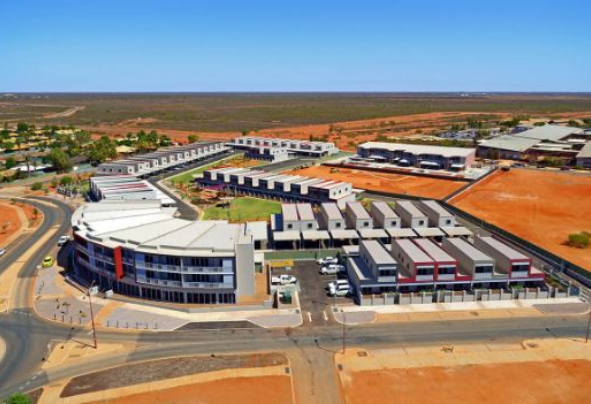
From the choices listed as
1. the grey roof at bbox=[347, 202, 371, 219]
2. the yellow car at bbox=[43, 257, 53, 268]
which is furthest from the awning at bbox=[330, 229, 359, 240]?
the yellow car at bbox=[43, 257, 53, 268]

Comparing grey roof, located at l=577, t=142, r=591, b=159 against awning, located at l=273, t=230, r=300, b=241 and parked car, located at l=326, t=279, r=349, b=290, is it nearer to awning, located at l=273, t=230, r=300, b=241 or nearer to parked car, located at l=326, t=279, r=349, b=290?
awning, located at l=273, t=230, r=300, b=241

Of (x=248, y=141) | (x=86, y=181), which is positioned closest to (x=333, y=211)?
(x=86, y=181)

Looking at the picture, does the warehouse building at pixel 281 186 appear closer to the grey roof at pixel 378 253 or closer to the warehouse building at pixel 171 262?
the grey roof at pixel 378 253

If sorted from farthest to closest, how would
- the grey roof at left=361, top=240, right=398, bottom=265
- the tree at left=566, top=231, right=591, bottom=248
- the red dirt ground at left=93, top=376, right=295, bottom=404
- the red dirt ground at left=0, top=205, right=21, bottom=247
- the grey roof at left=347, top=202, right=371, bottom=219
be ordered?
the red dirt ground at left=0, top=205, right=21, bottom=247
the grey roof at left=347, top=202, right=371, bottom=219
the tree at left=566, top=231, right=591, bottom=248
the grey roof at left=361, top=240, right=398, bottom=265
the red dirt ground at left=93, top=376, right=295, bottom=404

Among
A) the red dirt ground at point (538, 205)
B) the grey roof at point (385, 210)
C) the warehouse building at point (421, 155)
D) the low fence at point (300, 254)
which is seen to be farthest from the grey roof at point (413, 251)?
the warehouse building at point (421, 155)

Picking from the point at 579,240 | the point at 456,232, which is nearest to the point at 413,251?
the point at 456,232

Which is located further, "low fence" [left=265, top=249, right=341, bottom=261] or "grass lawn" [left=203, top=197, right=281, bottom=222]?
"grass lawn" [left=203, top=197, right=281, bottom=222]
